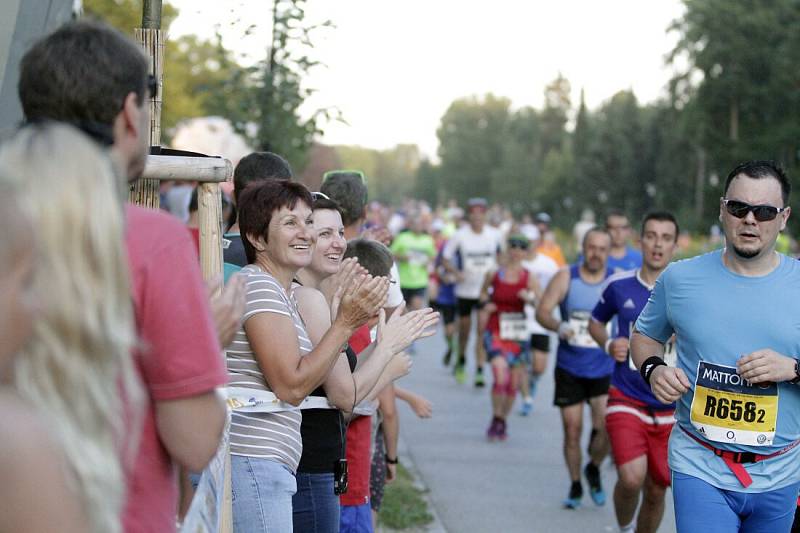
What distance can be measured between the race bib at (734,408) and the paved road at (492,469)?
331cm

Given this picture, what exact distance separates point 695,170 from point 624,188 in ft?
15.4

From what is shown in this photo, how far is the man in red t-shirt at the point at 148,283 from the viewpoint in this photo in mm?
2160

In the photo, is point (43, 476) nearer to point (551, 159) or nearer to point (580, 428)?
point (580, 428)

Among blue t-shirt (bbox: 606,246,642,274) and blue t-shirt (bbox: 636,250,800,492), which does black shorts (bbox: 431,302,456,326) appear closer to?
blue t-shirt (bbox: 606,246,642,274)

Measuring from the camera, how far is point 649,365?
4980 millimetres

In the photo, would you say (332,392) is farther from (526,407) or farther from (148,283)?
(526,407)

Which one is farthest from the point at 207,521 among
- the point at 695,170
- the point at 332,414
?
the point at 695,170

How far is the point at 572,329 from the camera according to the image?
930 centimetres

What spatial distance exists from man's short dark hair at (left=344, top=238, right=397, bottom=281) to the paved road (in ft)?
10.1

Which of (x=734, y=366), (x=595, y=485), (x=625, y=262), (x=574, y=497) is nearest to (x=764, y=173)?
(x=734, y=366)

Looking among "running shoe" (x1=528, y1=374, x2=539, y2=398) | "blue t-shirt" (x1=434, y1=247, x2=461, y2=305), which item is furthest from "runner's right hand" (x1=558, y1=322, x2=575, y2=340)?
"blue t-shirt" (x1=434, y1=247, x2=461, y2=305)

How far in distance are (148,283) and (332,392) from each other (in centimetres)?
207

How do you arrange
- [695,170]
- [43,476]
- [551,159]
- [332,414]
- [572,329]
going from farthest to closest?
[551,159] < [695,170] < [572,329] < [332,414] < [43,476]

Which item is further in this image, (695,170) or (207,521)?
(695,170)
